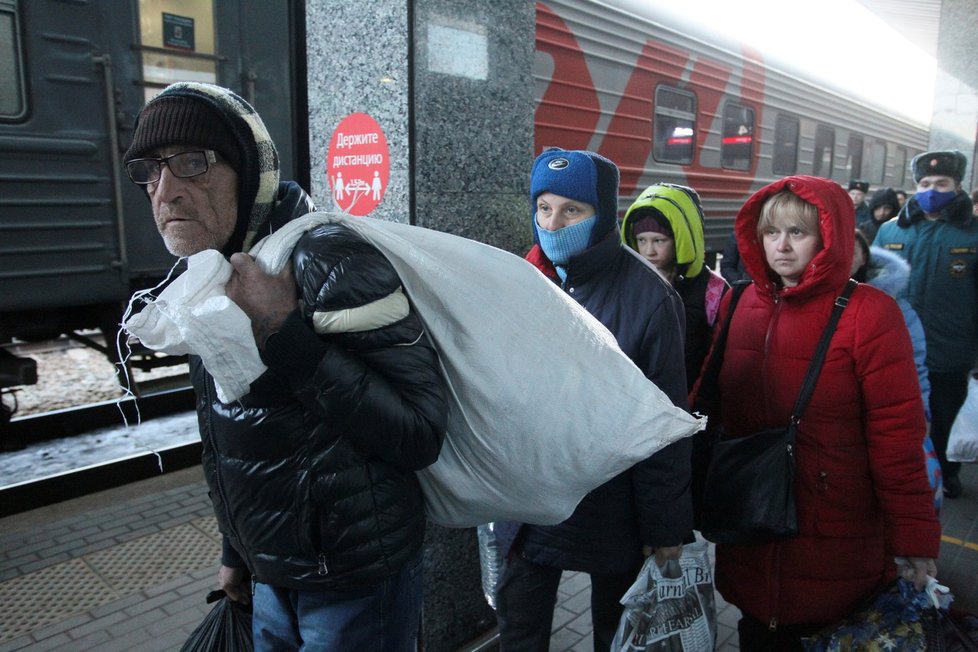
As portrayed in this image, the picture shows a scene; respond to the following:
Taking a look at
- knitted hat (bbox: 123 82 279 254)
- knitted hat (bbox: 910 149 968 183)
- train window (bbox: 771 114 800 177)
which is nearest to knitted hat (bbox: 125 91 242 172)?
knitted hat (bbox: 123 82 279 254)

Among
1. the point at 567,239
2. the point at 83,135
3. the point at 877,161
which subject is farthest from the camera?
the point at 877,161

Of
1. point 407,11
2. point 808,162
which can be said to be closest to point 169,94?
point 407,11

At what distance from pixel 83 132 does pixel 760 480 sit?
4658 mm

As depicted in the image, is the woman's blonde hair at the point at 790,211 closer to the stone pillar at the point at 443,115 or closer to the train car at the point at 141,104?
the stone pillar at the point at 443,115

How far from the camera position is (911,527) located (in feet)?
6.28

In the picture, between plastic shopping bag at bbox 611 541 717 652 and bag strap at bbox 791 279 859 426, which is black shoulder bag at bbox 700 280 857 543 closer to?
bag strap at bbox 791 279 859 426

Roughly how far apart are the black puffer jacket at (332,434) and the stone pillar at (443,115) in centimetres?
117

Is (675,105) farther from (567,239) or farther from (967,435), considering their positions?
(567,239)

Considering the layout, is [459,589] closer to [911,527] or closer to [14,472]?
[911,527]

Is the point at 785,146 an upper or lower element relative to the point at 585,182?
upper

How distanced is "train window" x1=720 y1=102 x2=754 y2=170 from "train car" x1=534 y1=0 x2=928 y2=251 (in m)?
0.01

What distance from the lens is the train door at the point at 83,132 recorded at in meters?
4.42

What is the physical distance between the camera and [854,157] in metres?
12.4

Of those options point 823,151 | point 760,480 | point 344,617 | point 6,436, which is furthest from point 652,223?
point 823,151
